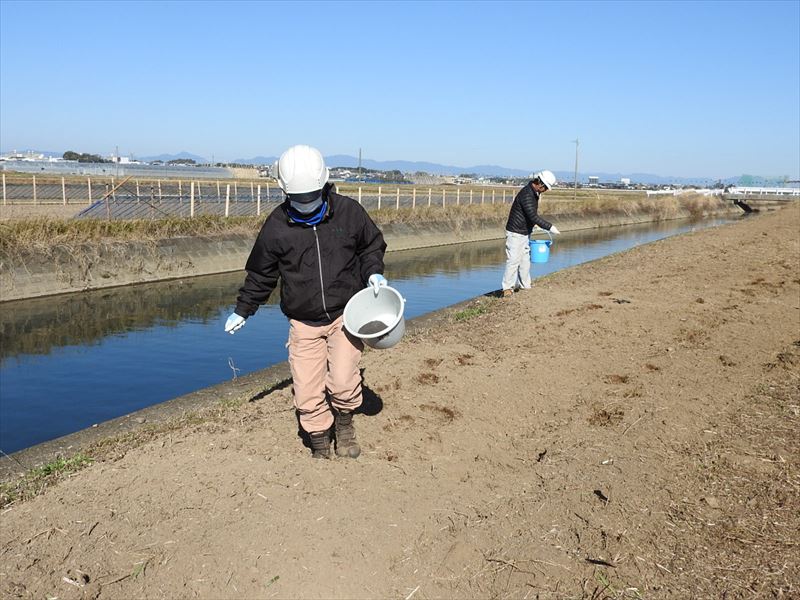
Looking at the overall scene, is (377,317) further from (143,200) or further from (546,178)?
(143,200)

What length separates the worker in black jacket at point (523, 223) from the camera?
9992mm

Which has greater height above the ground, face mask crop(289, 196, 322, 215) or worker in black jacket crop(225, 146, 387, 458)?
face mask crop(289, 196, 322, 215)

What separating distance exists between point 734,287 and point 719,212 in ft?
180

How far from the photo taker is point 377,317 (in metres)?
4.32

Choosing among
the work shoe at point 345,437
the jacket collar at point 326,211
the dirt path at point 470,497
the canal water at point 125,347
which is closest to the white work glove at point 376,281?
the jacket collar at point 326,211

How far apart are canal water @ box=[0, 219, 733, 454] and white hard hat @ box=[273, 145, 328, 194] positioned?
346cm

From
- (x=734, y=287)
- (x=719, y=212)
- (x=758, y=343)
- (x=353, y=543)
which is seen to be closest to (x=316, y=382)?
(x=353, y=543)

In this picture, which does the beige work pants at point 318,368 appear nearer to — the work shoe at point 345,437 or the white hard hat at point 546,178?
the work shoe at point 345,437

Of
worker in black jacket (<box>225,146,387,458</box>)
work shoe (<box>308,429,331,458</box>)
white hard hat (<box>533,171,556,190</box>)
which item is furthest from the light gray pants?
work shoe (<box>308,429,331,458</box>)

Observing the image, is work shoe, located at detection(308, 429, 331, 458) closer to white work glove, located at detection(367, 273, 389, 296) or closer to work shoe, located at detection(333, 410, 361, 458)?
work shoe, located at detection(333, 410, 361, 458)

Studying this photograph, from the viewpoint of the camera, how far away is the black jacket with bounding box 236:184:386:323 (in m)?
4.05

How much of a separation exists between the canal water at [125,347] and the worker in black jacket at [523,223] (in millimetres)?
2861

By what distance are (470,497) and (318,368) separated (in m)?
1.22

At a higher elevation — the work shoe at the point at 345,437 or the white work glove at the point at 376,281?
the white work glove at the point at 376,281
